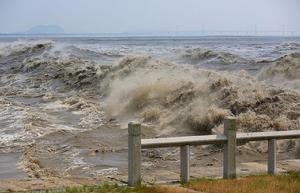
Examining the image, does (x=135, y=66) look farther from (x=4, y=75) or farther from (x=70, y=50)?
(x=70, y=50)

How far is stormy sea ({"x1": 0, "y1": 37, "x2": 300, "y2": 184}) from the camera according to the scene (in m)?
12.5

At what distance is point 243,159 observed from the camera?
1273cm

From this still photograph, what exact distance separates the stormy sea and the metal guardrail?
1048 millimetres

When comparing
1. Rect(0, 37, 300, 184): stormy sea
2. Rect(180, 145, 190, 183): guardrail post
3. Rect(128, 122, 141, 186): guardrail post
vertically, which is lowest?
Rect(0, 37, 300, 184): stormy sea

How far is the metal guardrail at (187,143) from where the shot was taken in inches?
305

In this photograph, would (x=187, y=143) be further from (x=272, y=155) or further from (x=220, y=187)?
(x=272, y=155)

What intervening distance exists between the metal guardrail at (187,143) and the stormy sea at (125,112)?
3.44 feet

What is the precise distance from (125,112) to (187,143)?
1350 centimetres

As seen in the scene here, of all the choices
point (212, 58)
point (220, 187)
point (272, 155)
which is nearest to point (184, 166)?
point (220, 187)

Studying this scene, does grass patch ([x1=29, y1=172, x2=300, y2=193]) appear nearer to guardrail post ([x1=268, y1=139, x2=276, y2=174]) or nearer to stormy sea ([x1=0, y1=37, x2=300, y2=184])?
guardrail post ([x1=268, y1=139, x2=276, y2=174])

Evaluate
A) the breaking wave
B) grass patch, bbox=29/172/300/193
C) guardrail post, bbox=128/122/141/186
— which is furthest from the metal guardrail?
the breaking wave

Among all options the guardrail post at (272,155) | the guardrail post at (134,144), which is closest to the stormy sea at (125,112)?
the guardrail post at (272,155)

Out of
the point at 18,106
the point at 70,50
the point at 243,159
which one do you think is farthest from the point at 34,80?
the point at 243,159

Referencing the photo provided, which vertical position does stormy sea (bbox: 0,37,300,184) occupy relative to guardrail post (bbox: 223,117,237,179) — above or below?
below
